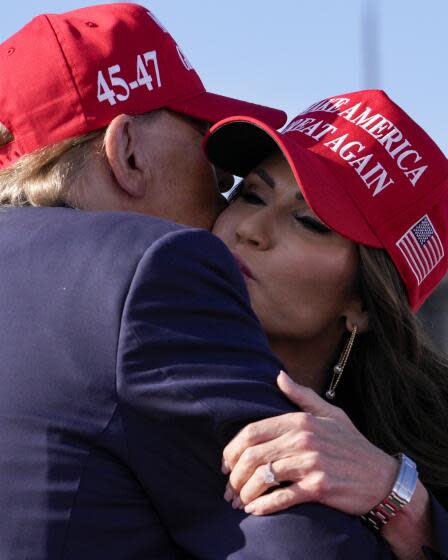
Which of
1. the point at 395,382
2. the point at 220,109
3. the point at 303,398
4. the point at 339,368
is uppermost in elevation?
the point at 220,109

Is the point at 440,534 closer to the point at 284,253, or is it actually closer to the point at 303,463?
the point at 303,463

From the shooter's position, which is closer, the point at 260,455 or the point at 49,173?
the point at 260,455

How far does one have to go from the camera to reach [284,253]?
117 inches

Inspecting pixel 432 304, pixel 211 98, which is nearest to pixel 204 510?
pixel 211 98

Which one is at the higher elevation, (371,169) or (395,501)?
(371,169)

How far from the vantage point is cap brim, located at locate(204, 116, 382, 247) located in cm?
282

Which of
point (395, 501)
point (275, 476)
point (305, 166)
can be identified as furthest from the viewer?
point (305, 166)

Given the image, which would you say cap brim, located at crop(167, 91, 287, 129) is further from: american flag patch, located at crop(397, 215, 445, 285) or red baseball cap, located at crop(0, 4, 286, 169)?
american flag patch, located at crop(397, 215, 445, 285)

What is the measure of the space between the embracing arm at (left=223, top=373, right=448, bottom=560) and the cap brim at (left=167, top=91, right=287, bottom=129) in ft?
3.40

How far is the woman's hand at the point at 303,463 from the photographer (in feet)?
6.34

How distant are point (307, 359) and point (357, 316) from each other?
22 cm

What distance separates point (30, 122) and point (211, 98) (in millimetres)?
619

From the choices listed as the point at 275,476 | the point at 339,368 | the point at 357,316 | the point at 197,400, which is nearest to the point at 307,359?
the point at 339,368

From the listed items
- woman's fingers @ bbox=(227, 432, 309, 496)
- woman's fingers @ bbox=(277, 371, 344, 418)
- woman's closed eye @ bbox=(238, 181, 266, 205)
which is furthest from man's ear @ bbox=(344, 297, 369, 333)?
woman's fingers @ bbox=(227, 432, 309, 496)
